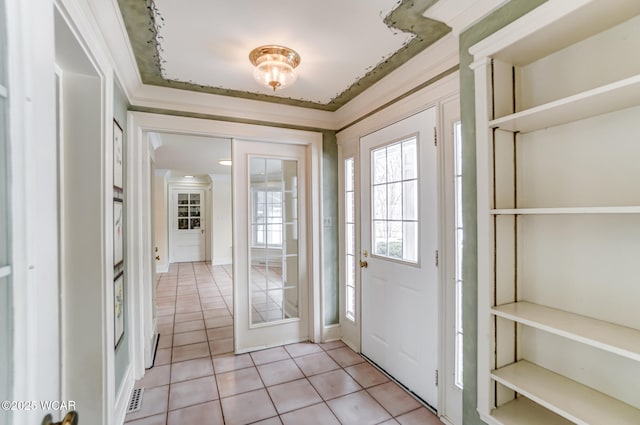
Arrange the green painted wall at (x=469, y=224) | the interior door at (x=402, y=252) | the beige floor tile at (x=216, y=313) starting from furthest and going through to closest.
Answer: the beige floor tile at (x=216, y=313) → the interior door at (x=402, y=252) → the green painted wall at (x=469, y=224)

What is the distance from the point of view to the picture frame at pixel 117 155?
6.13ft

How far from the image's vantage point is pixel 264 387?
7.64 ft

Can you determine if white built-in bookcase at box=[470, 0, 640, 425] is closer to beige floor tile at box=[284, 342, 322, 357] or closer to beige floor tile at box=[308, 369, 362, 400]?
beige floor tile at box=[308, 369, 362, 400]

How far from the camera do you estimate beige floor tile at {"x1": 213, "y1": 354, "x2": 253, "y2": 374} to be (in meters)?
2.62

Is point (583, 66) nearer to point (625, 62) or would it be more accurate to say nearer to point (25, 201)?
point (625, 62)

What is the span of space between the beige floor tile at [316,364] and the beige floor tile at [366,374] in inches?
6.1

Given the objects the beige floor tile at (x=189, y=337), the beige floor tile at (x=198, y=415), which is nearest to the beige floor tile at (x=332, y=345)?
the beige floor tile at (x=198, y=415)

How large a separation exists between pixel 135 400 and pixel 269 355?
109 centimetres

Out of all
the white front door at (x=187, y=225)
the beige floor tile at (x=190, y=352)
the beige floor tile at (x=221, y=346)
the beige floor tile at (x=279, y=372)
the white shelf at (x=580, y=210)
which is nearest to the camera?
the white shelf at (x=580, y=210)

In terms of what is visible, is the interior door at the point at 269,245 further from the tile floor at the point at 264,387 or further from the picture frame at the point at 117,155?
the picture frame at the point at 117,155

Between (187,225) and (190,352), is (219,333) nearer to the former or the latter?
(190,352)

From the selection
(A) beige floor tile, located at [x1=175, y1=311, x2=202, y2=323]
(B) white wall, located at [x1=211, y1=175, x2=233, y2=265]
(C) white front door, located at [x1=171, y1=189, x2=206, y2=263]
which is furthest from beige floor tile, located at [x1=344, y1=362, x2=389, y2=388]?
(C) white front door, located at [x1=171, y1=189, x2=206, y2=263]

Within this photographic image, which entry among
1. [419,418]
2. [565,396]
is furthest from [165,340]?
[565,396]

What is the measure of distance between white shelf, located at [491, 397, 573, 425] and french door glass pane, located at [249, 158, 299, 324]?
213 centimetres
